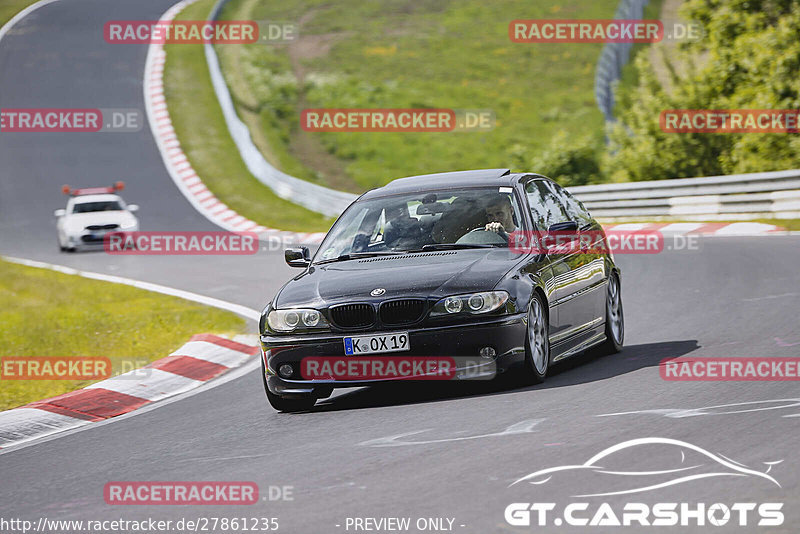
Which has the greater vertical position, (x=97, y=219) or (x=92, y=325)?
(x=97, y=219)

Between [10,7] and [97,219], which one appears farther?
[10,7]

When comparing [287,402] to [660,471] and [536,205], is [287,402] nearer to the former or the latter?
[536,205]

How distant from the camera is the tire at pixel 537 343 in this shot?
8.55m

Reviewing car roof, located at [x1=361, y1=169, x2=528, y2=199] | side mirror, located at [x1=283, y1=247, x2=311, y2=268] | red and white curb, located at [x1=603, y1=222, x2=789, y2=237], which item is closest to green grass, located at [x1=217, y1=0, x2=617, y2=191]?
red and white curb, located at [x1=603, y1=222, x2=789, y2=237]

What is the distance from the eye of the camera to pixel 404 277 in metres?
8.56

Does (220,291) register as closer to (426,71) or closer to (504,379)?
(504,379)

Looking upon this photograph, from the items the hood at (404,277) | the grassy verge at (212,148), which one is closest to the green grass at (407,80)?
the grassy verge at (212,148)

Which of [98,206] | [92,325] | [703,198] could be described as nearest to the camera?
[92,325]

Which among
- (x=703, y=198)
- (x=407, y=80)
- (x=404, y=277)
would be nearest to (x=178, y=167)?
(x=407, y=80)

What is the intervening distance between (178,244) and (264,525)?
905 inches

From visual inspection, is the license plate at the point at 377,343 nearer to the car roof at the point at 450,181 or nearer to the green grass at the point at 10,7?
the car roof at the point at 450,181

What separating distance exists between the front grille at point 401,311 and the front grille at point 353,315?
0.08 meters

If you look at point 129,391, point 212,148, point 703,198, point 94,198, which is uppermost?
point 212,148

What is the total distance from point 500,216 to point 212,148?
3241 centimetres
